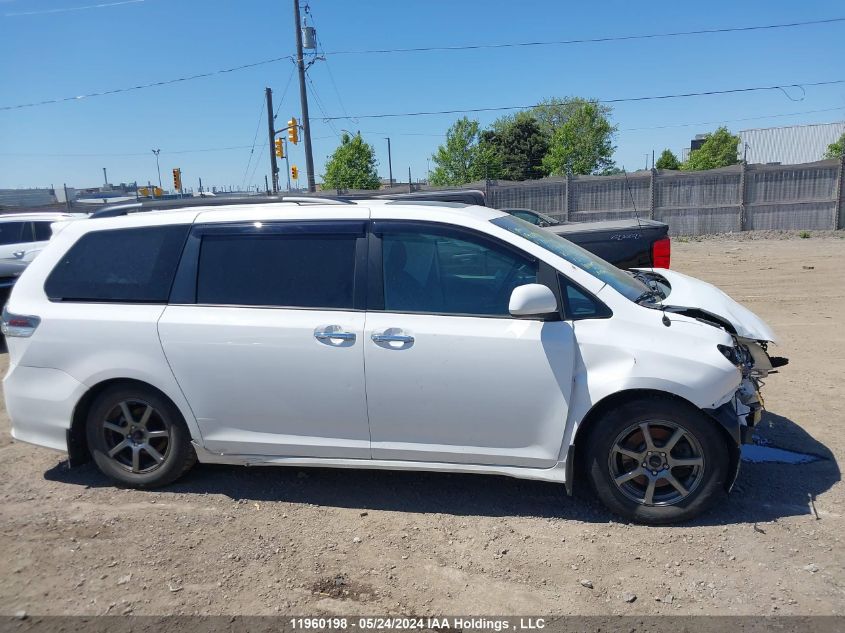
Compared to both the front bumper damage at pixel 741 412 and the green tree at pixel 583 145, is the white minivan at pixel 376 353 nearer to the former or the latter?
the front bumper damage at pixel 741 412

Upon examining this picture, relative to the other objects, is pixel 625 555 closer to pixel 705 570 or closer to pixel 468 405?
pixel 705 570

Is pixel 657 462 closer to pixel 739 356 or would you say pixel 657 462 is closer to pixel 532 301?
pixel 739 356

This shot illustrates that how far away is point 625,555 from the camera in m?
3.58

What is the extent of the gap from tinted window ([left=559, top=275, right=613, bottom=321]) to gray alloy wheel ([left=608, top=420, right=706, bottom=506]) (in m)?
0.65

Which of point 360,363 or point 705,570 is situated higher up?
point 360,363

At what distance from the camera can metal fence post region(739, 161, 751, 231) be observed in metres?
22.4

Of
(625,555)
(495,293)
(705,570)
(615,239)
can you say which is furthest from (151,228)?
(615,239)

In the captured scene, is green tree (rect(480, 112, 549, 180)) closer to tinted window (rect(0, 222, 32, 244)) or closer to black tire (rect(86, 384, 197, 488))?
tinted window (rect(0, 222, 32, 244))

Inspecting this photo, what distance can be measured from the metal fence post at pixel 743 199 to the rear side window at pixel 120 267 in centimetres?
2221

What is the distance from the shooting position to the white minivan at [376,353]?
374 centimetres

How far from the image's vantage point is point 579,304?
151 inches

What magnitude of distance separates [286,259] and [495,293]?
132 centimetres

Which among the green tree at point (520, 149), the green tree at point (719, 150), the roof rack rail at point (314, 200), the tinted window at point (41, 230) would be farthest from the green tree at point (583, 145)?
the roof rack rail at point (314, 200)

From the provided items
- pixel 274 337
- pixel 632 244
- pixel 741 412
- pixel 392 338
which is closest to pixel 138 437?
pixel 274 337
